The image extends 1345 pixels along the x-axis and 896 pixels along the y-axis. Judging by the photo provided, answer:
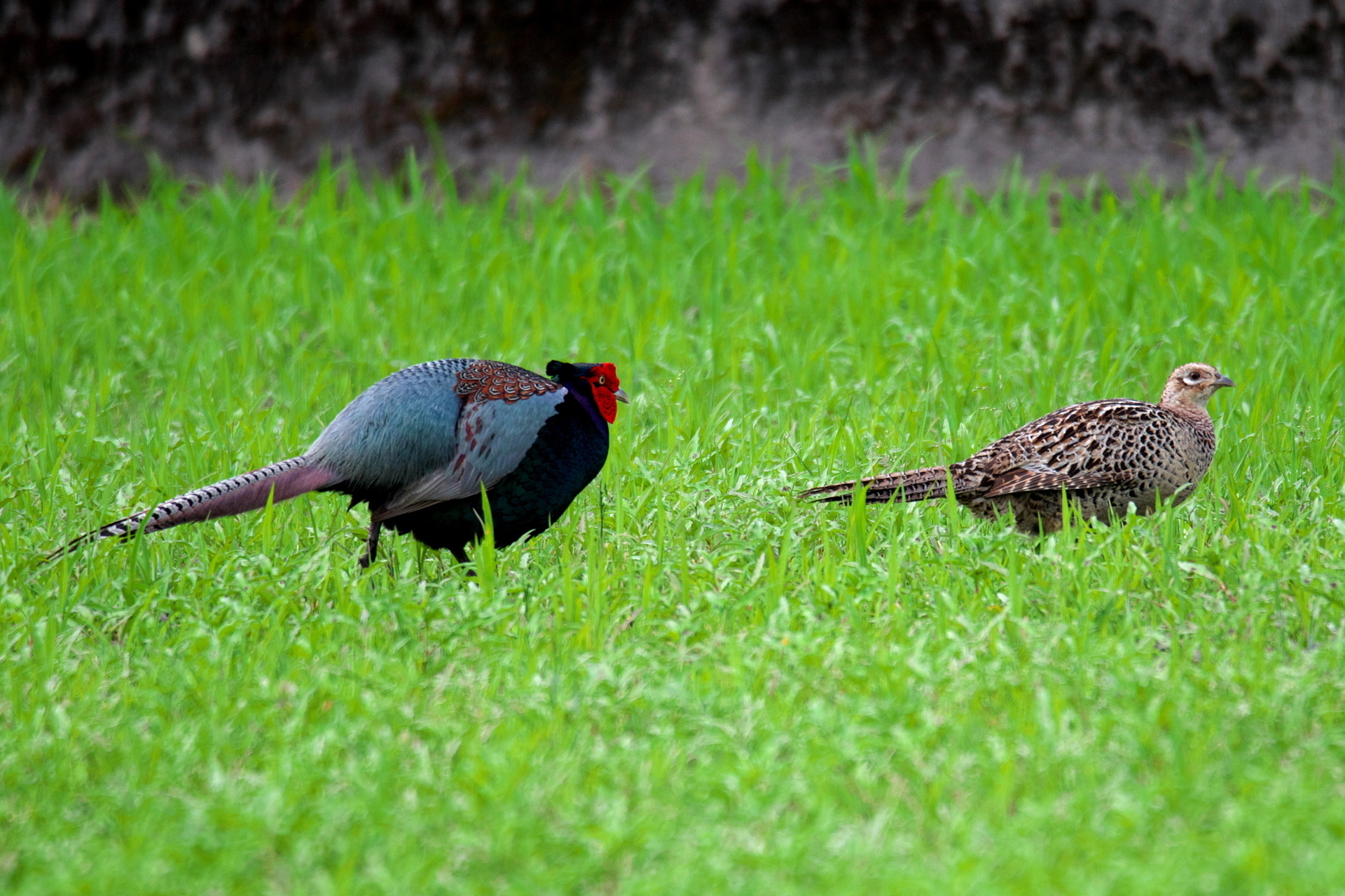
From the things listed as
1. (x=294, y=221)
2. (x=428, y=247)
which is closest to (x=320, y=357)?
(x=428, y=247)

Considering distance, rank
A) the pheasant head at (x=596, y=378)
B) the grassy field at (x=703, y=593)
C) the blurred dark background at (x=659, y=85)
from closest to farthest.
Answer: the grassy field at (x=703, y=593)
the pheasant head at (x=596, y=378)
the blurred dark background at (x=659, y=85)

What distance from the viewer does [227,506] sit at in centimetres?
433

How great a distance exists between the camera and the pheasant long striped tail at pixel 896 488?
15.6ft

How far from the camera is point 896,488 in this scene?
15.6ft

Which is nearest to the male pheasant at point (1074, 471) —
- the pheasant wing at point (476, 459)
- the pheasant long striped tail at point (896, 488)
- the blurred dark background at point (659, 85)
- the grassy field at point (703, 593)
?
the pheasant long striped tail at point (896, 488)

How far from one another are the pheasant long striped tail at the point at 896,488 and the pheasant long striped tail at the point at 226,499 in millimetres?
1598

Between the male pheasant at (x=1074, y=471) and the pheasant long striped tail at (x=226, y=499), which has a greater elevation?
the pheasant long striped tail at (x=226, y=499)

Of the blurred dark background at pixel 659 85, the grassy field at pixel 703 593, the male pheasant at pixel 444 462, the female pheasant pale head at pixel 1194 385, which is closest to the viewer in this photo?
the grassy field at pixel 703 593

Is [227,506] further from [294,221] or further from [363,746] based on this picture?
[294,221]

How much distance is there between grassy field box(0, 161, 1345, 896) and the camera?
2.94m

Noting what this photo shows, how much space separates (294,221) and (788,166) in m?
2.97

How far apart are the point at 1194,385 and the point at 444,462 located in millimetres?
2730

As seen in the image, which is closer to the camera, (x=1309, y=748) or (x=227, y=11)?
(x=1309, y=748)

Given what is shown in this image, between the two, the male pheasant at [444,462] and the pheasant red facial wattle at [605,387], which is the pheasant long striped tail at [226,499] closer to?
the male pheasant at [444,462]
